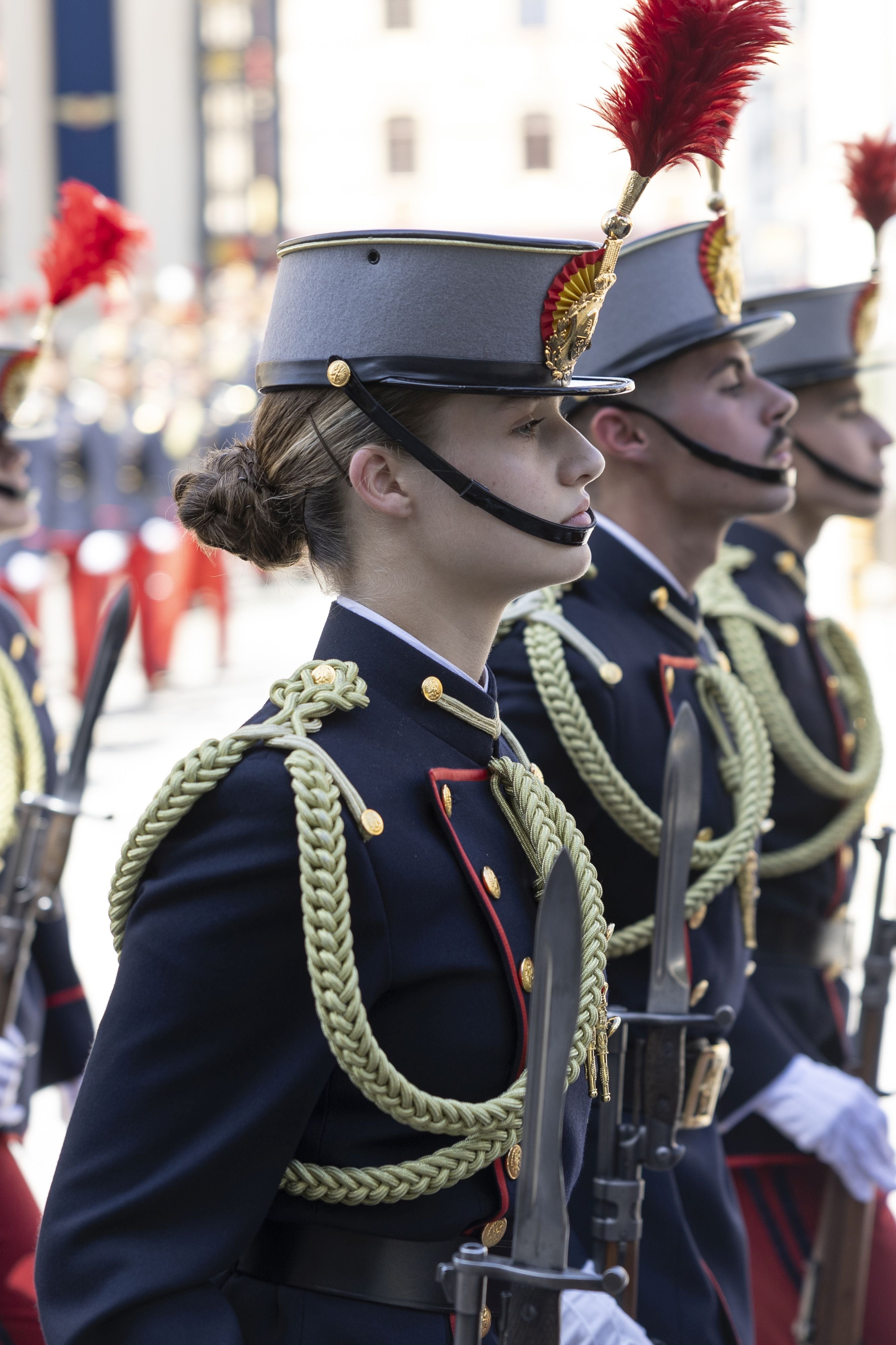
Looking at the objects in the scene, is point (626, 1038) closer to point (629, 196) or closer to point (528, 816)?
point (528, 816)

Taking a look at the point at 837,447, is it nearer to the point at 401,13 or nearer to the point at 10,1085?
the point at 10,1085

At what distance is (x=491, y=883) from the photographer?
61.0 inches

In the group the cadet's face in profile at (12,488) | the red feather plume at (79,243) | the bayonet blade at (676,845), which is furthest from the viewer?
the cadet's face in profile at (12,488)

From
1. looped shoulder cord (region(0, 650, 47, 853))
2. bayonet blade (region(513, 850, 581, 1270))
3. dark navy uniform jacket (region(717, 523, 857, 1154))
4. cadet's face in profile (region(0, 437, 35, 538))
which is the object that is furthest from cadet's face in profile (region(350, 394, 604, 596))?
cadet's face in profile (region(0, 437, 35, 538))

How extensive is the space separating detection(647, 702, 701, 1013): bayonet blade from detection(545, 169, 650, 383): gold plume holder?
0.59 m

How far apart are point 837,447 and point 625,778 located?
126cm

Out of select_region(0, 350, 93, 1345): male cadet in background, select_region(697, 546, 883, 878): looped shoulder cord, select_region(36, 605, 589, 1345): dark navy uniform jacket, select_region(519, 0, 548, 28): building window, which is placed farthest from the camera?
select_region(519, 0, 548, 28): building window

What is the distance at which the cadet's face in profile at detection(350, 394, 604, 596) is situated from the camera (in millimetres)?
1577

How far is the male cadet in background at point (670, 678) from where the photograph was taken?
7.67ft

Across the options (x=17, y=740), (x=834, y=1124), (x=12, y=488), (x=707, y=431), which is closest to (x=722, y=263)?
(x=707, y=431)

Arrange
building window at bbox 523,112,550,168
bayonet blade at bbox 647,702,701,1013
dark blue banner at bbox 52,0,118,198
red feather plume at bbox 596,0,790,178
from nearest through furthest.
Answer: red feather plume at bbox 596,0,790,178 → bayonet blade at bbox 647,702,701,1013 → dark blue banner at bbox 52,0,118,198 → building window at bbox 523,112,550,168

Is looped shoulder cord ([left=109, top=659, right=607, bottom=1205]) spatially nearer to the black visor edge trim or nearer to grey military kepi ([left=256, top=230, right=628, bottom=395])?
grey military kepi ([left=256, top=230, right=628, bottom=395])

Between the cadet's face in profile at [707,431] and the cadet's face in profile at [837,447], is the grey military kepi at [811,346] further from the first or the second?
the cadet's face in profile at [707,431]

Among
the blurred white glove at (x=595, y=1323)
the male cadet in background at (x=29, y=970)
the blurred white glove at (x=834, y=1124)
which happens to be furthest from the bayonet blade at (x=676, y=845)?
the male cadet in background at (x=29, y=970)
